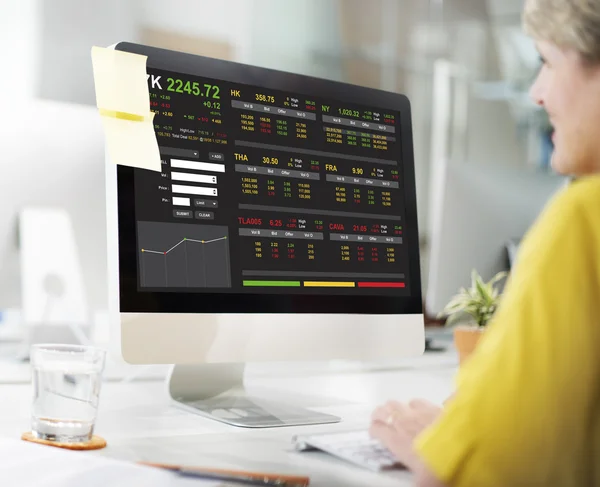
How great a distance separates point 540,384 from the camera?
1.95 feet

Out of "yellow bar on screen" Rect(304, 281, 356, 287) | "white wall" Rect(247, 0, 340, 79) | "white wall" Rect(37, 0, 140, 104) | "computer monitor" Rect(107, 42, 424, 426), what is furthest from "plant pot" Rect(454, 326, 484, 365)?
"white wall" Rect(247, 0, 340, 79)

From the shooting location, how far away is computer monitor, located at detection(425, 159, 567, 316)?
195 centimetres

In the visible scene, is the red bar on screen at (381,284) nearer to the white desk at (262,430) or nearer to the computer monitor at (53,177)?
the white desk at (262,430)

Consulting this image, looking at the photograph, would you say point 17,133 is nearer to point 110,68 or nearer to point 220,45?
point 110,68

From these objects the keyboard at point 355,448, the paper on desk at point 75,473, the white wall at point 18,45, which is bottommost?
the keyboard at point 355,448

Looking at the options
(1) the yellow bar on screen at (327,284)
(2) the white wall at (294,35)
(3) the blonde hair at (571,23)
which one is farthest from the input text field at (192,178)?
(2) the white wall at (294,35)

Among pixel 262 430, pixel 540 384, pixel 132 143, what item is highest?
pixel 132 143

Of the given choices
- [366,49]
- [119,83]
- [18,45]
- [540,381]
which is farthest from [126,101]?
[366,49]

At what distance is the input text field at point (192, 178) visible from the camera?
1205 millimetres

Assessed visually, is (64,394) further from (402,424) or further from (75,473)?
(402,424)

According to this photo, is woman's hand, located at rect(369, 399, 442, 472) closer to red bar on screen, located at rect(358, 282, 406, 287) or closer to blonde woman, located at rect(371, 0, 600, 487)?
blonde woman, located at rect(371, 0, 600, 487)

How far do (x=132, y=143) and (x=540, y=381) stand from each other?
74 centimetres

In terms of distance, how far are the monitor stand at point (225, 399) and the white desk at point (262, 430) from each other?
3 centimetres

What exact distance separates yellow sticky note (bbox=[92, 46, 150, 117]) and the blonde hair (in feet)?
1.98
